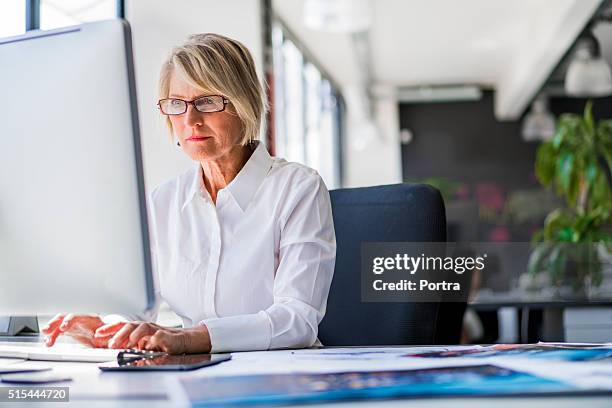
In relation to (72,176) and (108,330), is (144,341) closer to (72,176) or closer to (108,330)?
(108,330)

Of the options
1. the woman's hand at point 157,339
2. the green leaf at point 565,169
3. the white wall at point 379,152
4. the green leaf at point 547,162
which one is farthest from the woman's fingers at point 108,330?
the white wall at point 379,152

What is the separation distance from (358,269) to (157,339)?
79cm

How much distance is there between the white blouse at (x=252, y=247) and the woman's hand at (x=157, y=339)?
0.21m

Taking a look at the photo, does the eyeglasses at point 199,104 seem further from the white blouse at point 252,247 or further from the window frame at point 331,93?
the window frame at point 331,93

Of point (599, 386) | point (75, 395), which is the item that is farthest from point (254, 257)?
point (599, 386)

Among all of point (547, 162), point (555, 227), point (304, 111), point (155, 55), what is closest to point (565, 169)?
point (547, 162)

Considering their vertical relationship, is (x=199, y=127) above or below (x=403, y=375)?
above

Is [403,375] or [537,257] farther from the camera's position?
[537,257]

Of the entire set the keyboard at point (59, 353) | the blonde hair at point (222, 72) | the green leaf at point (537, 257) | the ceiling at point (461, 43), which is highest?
the ceiling at point (461, 43)

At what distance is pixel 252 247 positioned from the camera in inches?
62.6

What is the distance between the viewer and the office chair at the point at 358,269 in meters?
1.80

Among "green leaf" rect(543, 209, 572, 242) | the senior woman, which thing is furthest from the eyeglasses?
"green leaf" rect(543, 209, 572, 242)

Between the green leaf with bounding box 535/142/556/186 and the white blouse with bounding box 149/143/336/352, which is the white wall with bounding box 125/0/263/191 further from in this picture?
the green leaf with bounding box 535/142/556/186

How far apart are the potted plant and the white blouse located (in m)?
3.15
